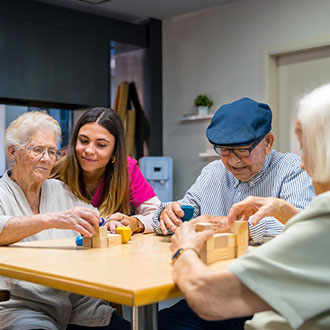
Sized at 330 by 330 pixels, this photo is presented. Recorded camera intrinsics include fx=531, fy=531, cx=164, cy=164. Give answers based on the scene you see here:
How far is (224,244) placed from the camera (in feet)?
5.23

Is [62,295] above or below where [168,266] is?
below

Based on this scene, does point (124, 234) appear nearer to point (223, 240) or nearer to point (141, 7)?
point (223, 240)

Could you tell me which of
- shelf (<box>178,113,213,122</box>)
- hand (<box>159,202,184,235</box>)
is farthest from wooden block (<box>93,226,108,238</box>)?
shelf (<box>178,113,213,122</box>)

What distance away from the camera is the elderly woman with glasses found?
1.85 m

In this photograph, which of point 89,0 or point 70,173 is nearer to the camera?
point 70,173

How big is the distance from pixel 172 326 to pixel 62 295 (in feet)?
1.36

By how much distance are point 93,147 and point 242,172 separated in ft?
2.72

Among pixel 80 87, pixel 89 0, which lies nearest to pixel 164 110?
pixel 80 87

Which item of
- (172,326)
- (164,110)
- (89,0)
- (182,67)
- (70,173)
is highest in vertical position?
(89,0)

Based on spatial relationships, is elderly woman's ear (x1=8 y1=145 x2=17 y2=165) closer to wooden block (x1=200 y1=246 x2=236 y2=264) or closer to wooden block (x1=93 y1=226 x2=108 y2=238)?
wooden block (x1=93 y1=226 x2=108 y2=238)

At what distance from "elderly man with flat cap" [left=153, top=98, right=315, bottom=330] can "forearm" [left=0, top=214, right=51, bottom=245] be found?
483 millimetres

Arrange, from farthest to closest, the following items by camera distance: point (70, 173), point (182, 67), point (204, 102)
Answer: point (182, 67) → point (204, 102) → point (70, 173)

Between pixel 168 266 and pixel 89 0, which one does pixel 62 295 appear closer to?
pixel 168 266

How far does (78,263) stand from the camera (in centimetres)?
153
